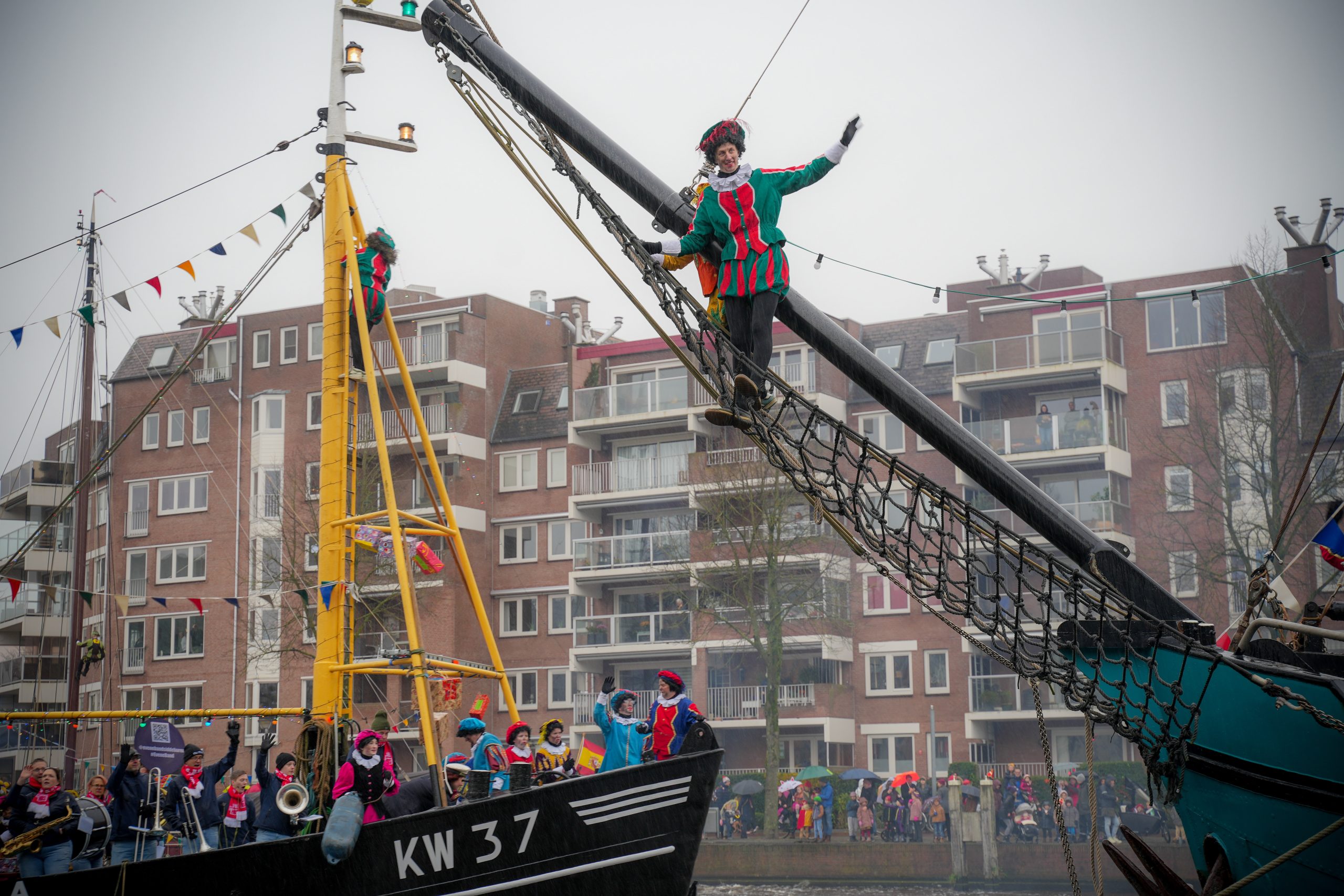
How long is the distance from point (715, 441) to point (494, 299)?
9.68 metres

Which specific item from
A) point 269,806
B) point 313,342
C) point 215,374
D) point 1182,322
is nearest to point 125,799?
point 269,806

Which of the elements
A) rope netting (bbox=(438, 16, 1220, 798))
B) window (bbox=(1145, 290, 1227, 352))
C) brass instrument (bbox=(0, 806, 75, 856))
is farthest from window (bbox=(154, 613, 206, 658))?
rope netting (bbox=(438, 16, 1220, 798))

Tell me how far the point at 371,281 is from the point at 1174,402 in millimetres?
29237

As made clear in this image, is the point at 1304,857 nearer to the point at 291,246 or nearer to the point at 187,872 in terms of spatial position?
the point at 187,872

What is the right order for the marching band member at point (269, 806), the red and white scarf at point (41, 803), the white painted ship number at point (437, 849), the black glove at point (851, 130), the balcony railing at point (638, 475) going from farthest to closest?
the balcony railing at point (638, 475), the red and white scarf at point (41, 803), the marching band member at point (269, 806), the white painted ship number at point (437, 849), the black glove at point (851, 130)

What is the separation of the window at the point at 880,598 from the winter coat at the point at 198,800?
90.1ft

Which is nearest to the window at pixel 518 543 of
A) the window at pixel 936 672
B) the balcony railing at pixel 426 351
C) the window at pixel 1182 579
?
the balcony railing at pixel 426 351

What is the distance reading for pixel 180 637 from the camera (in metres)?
47.4

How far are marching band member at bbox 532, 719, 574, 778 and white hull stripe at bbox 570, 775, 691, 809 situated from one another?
1396mm

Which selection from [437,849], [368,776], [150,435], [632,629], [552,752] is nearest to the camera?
[437,849]

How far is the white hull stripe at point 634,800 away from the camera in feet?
37.2

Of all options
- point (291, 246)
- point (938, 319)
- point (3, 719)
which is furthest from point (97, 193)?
point (938, 319)

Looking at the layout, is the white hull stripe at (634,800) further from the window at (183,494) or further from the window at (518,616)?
the window at (183,494)

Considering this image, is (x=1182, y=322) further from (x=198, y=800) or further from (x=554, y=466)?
(x=198, y=800)
